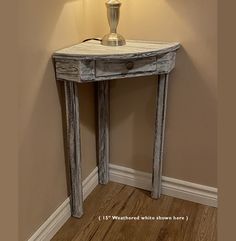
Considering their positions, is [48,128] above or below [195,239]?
above

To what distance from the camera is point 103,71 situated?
1.60 meters

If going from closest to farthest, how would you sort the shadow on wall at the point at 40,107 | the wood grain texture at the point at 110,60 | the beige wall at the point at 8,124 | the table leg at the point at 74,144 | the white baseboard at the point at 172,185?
the beige wall at the point at 8,124
the shadow on wall at the point at 40,107
the wood grain texture at the point at 110,60
the table leg at the point at 74,144
the white baseboard at the point at 172,185

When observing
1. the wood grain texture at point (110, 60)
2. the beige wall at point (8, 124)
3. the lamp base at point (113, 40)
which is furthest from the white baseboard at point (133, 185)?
the lamp base at point (113, 40)

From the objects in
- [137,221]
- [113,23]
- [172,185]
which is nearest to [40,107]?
[113,23]

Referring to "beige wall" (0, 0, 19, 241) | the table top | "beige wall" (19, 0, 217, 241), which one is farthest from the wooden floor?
the table top

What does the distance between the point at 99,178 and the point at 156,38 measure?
878mm

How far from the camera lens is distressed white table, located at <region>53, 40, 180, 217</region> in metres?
1.55

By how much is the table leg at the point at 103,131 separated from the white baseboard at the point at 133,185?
0.04 m

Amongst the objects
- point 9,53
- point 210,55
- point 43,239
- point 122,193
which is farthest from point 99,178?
point 9,53

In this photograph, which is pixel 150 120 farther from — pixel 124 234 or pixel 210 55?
pixel 124 234

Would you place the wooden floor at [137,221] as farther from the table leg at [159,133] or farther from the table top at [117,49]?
the table top at [117,49]

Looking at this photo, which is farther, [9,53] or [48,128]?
[48,128]

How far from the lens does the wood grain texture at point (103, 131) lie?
1.99m

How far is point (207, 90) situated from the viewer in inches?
70.8
